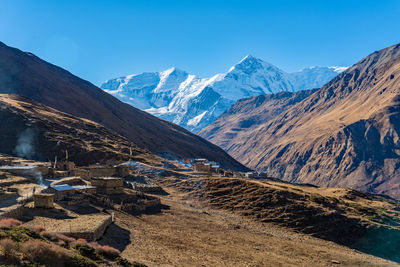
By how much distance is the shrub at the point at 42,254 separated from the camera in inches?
586

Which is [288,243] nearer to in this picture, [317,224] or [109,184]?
[317,224]

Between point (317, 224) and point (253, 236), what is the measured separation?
488 inches

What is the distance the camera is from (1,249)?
15109 millimetres

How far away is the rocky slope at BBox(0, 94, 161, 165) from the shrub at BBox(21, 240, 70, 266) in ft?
194

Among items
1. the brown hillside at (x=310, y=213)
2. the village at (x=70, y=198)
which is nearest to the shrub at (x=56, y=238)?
the village at (x=70, y=198)

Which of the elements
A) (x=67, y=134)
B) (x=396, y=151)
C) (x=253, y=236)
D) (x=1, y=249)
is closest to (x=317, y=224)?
(x=253, y=236)

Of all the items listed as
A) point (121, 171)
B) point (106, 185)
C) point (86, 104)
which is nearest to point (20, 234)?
point (106, 185)

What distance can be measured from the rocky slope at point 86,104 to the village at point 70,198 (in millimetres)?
80617

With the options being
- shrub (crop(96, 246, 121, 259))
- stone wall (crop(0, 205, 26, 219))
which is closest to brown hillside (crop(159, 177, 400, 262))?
stone wall (crop(0, 205, 26, 219))

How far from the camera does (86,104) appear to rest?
162 m

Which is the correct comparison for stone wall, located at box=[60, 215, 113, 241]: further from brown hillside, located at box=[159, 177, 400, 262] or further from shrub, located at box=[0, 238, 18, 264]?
brown hillside, located at box=[159, 177, 400, 262]

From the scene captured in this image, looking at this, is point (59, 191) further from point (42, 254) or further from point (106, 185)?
point (42, 254)

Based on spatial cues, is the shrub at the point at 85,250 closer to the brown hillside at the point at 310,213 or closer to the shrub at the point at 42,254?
the shrub at the point at 42,254

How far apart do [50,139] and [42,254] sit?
73.6 metres
